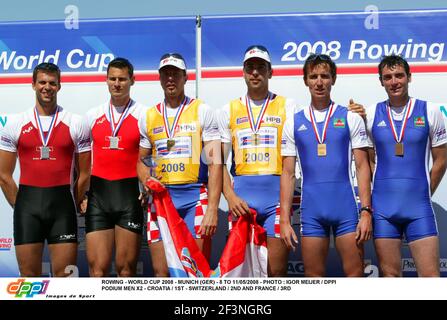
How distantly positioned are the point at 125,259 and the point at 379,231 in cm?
227

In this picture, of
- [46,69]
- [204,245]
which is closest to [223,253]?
[204,245]

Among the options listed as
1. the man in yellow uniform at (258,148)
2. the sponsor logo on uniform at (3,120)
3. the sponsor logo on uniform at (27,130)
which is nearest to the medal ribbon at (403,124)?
the man in yellow uniform at (258,148)

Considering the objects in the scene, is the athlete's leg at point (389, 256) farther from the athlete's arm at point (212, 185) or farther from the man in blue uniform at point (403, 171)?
the athlete's arm at point (212, 185)

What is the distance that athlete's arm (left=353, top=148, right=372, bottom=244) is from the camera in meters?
4.44

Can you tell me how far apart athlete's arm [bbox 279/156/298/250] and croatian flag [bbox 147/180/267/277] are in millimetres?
249

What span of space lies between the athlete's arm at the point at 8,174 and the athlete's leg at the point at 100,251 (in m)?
0.84

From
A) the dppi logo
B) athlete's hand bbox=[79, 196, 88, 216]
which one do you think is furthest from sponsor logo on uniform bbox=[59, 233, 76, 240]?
the dppi logo

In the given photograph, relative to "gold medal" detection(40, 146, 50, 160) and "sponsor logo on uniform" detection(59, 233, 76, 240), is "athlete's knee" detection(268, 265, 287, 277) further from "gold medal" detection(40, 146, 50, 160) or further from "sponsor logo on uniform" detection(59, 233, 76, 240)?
"gold medal" detection(40, 146, 50, 160)

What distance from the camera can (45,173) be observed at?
5113 millimetres

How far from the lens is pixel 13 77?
18.9ft

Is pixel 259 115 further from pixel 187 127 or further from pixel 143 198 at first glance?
pixel 143 198

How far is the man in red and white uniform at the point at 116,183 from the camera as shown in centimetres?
507
